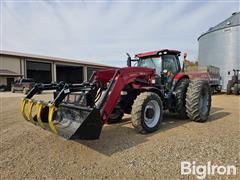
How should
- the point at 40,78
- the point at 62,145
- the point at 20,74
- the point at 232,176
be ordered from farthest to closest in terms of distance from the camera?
1. the point at 40,78
2. the point at 20,74
3. the point at 62,145
4. the point at 232,176

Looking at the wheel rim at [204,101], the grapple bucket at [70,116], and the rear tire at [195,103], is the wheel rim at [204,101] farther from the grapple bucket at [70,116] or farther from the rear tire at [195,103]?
the grapple bucket at [70,116]

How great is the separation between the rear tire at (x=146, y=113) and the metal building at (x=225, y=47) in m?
19.4

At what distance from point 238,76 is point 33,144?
2033 centimetres

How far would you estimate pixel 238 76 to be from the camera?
19.5 m

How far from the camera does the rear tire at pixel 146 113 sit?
452 cm

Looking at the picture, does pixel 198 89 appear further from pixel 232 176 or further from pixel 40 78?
pixel 40 78

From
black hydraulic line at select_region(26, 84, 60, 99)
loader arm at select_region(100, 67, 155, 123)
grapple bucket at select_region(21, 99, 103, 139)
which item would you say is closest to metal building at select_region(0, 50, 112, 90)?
black hydraulic line at select_region(26, 84, 60, 99)

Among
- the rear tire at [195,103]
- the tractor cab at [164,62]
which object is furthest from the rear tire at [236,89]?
the tractor cab at [164,62]

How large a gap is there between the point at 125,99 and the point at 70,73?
1514 inches

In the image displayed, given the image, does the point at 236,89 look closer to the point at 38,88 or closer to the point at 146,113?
the point at 146,113

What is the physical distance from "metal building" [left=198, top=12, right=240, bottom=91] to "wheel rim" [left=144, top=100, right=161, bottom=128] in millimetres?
19365

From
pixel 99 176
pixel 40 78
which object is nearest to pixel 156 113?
pixel 99 176

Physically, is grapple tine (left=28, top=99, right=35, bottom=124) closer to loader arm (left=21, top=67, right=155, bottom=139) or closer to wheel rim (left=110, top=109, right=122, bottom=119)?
loader arm (left=21, top=67, right=155, bottom=139)

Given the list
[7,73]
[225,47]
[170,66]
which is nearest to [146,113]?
[170,66]
